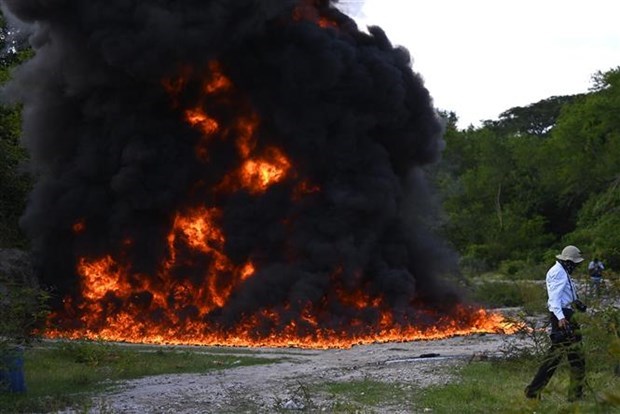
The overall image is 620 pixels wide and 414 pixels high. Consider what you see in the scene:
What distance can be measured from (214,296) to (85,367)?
9.29m

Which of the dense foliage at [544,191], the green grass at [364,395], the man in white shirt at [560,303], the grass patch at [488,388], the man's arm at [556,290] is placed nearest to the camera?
the man in white shirt at [560,303]

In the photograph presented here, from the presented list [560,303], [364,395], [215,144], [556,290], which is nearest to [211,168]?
[215,144]

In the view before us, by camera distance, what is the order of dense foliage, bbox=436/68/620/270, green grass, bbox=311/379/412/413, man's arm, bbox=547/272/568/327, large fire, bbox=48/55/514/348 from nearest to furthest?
man's arm, bbox=547/272/568/327
green grass, bbox=311/379/412/413
large fire, bbox=48/55/514/348
dense foliage, bbox=436/68/620/270

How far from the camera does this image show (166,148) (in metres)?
24.8

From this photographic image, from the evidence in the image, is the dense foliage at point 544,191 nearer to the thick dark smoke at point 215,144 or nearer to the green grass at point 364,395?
the thick dark smoke at point 215,144

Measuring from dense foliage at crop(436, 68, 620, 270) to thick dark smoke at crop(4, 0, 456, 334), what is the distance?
15.6 meters

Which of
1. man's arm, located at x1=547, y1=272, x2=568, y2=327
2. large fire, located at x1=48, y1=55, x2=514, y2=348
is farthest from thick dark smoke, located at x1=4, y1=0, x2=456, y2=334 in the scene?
man's arm, located at x1=547, y1=272, x2=568, y2=327

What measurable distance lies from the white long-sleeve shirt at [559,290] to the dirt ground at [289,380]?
2222 millimetres

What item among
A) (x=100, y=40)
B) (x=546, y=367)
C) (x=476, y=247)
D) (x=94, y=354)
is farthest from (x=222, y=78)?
(x=476, y=247)

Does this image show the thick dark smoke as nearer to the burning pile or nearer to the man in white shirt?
the burning pile

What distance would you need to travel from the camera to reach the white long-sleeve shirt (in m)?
9.76

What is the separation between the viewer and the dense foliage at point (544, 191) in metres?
41.9

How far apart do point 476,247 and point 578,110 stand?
32.4 ft

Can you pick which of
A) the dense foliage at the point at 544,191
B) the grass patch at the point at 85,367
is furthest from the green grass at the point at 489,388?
the dense foliage at the point at 544,191
